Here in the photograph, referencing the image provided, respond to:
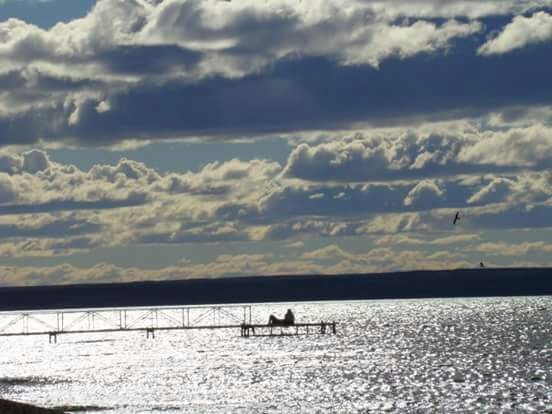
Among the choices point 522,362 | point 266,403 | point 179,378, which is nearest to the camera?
point 266,403

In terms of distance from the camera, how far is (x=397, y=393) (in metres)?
147

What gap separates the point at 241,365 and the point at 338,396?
54.5 meters

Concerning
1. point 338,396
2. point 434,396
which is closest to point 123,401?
point 338,396

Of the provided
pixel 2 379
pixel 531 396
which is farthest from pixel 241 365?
pixel 531 396

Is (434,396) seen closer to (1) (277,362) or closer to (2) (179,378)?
(2) (179,378)

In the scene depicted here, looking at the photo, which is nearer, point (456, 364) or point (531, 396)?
point (531, 396)

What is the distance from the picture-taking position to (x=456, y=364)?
7485 inches

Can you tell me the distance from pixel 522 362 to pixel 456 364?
374 inches

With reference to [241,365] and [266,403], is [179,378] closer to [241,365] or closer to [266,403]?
[241,365]

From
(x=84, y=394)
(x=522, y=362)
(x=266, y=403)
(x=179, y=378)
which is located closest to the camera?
(x=266, y=403)

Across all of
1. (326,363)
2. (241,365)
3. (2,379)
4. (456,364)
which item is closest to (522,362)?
(456,364)

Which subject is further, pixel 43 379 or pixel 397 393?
pixel 43 379

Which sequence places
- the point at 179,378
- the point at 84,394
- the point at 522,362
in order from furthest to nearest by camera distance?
the point at 522,362 → the point at 179,378 → the point at 84,394

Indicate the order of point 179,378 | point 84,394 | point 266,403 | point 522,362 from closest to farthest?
point 266,403 → point 84,394 → point 179,378 → point 522,362
